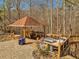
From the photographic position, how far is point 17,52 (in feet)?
52.5

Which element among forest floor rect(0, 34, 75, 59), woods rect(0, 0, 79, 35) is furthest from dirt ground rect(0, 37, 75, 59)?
woods rect(0, 0, 79, 35)

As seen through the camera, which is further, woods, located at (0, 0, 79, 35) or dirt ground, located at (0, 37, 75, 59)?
woods, located at (0, 0, 79, 35)

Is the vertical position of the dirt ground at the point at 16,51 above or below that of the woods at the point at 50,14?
below

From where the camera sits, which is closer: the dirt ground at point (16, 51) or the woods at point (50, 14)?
the dirt ground at point (16, 51)

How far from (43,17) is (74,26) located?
984cm

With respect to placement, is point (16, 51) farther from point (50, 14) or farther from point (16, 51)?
point (50, 14)

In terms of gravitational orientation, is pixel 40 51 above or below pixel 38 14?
below

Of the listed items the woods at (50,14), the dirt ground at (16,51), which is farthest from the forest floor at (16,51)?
the woods at (50,14)

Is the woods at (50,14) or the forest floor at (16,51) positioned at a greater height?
the woods at (50,14)

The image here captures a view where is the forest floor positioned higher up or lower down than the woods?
lower down

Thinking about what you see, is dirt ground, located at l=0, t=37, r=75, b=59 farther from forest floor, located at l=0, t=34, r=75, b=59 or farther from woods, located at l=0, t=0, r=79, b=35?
woods, located at l=0, t=0, r=79, b=35

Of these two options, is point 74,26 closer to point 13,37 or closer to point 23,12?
point 23,12

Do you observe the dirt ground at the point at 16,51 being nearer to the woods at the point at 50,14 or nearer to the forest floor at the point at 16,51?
the forest floor at the point at 16,51

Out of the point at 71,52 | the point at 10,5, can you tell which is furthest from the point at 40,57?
the point at 10,5
